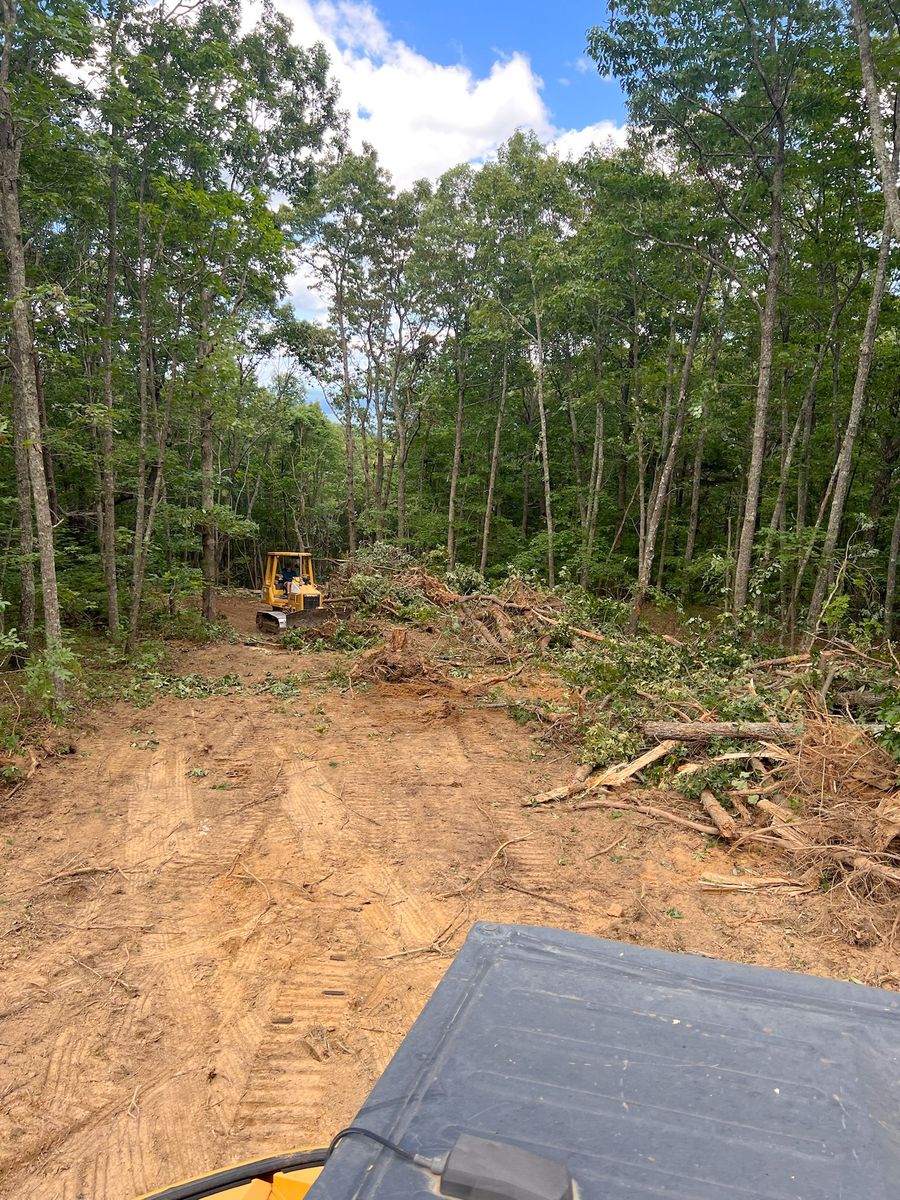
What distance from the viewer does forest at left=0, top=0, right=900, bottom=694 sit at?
31.4ft

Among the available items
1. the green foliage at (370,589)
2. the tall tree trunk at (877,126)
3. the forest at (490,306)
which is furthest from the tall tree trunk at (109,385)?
the tall tree trunk at (877,126)

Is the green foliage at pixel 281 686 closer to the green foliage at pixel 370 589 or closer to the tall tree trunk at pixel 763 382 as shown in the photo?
the green foliage at pixel 370 589

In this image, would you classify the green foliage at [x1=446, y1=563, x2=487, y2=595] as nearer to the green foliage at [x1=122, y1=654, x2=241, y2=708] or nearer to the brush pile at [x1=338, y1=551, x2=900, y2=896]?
the brush pile at [x1=338, y1=551, x2=900, y2=896]

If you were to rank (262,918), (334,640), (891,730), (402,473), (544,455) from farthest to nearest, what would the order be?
(402,473) → (544,455) → (334,640) → (891,730) → (262,918)

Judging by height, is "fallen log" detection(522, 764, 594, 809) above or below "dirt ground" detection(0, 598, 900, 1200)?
above

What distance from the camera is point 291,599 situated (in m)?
→ 17.0

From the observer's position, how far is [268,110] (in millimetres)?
16016

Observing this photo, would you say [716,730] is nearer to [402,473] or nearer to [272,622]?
[272,622]

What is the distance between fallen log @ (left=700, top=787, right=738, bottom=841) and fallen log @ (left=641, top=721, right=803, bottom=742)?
72 cm

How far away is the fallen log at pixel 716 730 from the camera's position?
6.35m

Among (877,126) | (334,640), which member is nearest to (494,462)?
(334,640)

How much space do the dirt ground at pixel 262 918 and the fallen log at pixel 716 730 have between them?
1149 millimetres

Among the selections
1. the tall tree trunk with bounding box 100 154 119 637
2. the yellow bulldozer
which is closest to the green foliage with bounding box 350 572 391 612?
the yellow bulldozer

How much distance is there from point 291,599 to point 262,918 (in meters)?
13.1
